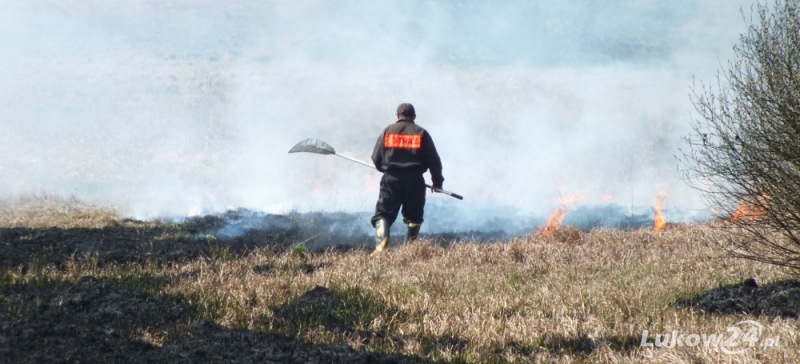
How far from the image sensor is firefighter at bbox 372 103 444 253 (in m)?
8.20

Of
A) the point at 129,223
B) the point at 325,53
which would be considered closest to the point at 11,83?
the point at 325,53

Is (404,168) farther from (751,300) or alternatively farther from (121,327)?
(121,327)

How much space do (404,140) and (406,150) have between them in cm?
12

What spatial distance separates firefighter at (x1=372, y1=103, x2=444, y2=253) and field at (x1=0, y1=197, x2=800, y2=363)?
3.03 feet

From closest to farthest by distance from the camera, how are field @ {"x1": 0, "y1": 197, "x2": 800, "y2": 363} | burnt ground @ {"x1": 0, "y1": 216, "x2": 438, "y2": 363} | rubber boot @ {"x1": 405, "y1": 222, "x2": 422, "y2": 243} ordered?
burnt ground @ {"x1": 0, "y1": 216, "x2": 438, "y2": 363}
field @ {"x1": 0, "y1": 197, "x2": 800, "y2": 363}
rubber boot @ {"x1": 405, "y1": 222, "x2": 422, "y2": 243}

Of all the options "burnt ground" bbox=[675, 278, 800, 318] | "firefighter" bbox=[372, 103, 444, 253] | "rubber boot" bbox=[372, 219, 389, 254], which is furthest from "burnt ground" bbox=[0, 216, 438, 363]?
"firefighter" bbox=[372, 103, 444, 253]

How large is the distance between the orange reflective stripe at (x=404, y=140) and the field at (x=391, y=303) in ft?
4.27

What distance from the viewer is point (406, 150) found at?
820 centimetres

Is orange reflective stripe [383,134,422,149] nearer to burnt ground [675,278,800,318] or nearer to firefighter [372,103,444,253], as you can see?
Answer: firefighter [372,103,444,253]

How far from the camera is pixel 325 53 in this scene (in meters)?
34.9

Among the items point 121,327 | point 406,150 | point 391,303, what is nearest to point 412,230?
point 406,150

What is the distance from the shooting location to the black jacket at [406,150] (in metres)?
8.17

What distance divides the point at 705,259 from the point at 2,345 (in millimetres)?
5808

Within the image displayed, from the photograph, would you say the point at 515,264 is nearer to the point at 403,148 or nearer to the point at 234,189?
the point at 403,148
